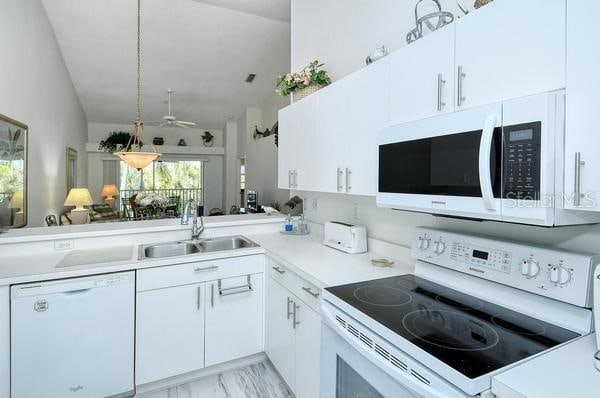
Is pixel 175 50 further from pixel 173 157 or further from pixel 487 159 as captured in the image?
pixel 487 159

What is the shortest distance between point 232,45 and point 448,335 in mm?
5524

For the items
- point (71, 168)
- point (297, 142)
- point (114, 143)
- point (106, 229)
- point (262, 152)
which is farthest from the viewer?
point (114, 143)

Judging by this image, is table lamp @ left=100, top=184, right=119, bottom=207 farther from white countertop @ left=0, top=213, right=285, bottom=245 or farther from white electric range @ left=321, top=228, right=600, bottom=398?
white electric range @ left=321, top=228, right=600, bottom=398

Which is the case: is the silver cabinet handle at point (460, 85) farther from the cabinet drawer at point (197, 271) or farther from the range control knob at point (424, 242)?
the cabinet drawer at point (197, 271)

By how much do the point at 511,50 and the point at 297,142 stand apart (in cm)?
155

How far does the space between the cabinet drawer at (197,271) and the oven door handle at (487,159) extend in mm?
1584

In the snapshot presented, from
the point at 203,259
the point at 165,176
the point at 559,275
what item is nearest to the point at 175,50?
the point at 165,176

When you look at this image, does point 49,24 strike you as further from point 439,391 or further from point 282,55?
point 439,391

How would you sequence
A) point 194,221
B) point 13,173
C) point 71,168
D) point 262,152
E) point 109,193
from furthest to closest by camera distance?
point 109,193, point 262,152, point 71,168, point 13,173, point 194,221

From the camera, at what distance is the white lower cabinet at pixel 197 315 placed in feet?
6.42

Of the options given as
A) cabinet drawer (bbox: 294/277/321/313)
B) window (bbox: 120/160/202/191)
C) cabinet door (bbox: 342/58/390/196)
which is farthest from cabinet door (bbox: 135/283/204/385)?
window (bbox: 120/160/202/191)

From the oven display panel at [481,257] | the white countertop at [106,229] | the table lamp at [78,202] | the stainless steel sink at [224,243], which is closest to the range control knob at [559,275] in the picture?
the oven display panel at [481,257]

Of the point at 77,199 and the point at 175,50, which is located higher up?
the point at 175,50

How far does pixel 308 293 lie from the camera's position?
167 centimetres
